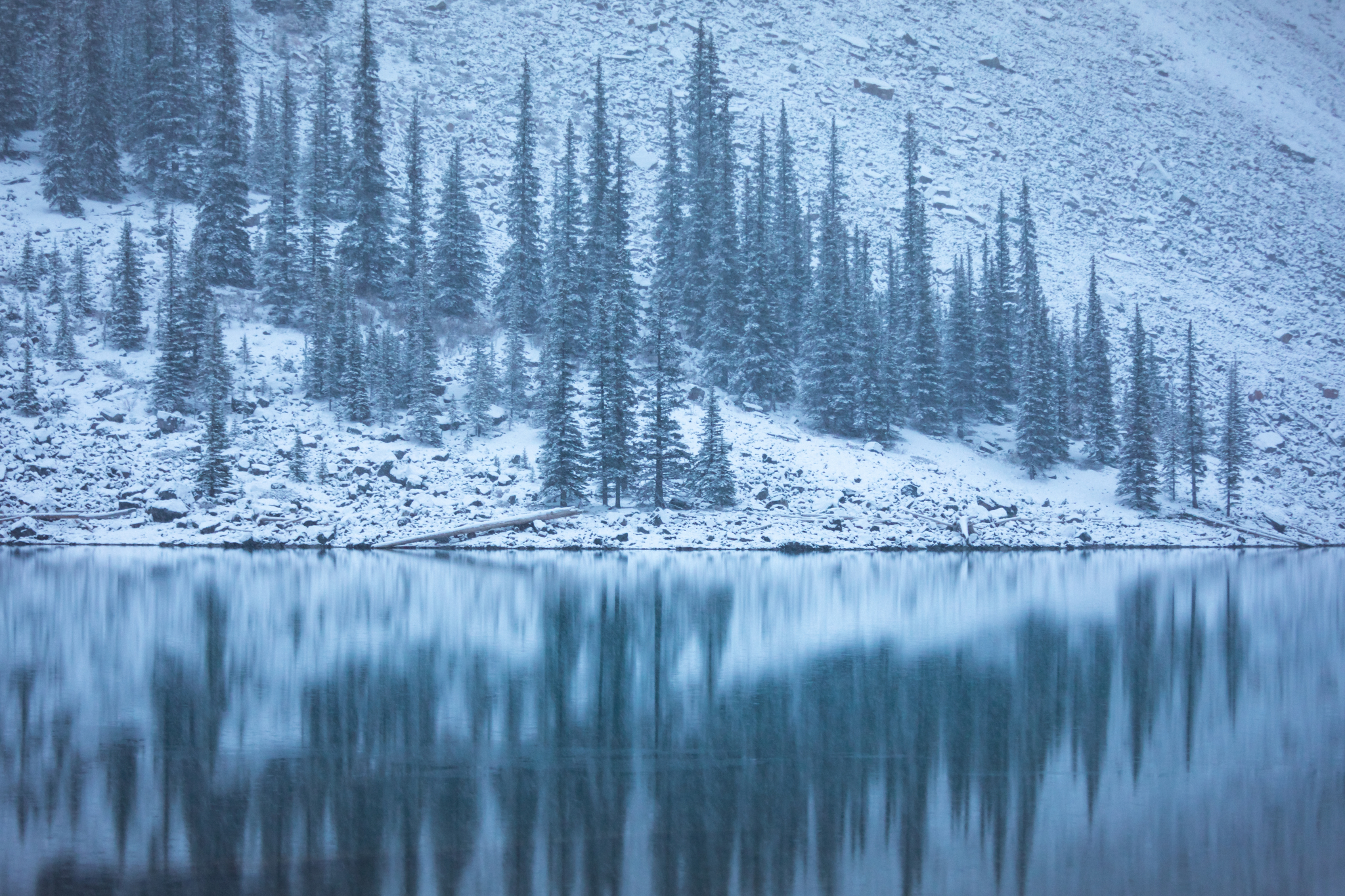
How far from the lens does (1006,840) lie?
1066 cm

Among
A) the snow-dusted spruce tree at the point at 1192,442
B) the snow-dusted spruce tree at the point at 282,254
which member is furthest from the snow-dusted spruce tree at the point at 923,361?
the snow-dusted spruce tree at the point at 282,254

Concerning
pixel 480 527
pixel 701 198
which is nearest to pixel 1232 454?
pixel 701 198

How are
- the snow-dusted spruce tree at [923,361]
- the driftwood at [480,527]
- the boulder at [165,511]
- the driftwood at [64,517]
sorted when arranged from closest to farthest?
the driftwood at [64,517] → the boulder at [165,511] → the driftwood at [480,527] → the snow-dusted spruce tree at [923,361]

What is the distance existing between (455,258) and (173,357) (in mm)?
20154

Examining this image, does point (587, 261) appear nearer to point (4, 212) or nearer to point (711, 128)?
point (711, 128)

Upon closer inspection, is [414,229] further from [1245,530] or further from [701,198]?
[1245,530]

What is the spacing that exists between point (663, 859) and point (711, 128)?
65.4 m

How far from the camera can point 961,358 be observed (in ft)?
221

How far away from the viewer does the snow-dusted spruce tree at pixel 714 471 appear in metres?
49.7

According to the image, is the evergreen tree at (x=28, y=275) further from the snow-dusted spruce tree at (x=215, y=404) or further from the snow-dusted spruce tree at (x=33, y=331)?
the snow-dusted spruce tree at (x=215, y=404)

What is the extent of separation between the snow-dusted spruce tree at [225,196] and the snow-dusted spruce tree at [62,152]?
8683 millimetres

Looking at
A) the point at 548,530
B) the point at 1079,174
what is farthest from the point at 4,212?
the point at 1079,174

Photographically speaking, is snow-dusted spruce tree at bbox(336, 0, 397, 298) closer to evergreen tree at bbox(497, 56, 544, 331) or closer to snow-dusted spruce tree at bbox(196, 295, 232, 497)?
evergreen tree at bbox(497, 56, 544, 331)

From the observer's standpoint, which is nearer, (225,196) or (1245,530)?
(1245,530)
